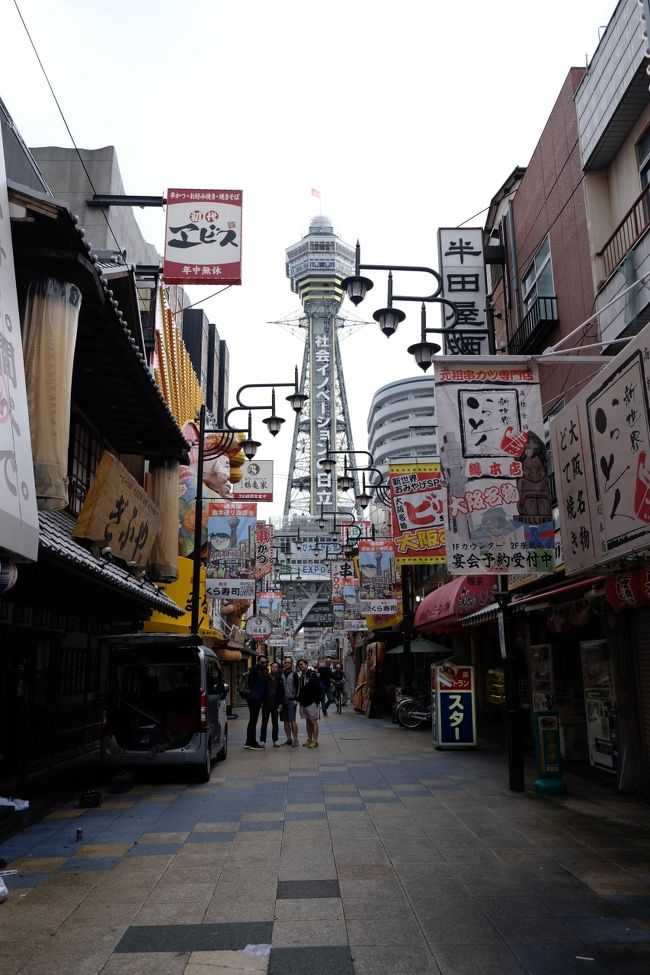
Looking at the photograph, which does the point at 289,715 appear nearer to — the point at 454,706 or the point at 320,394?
the point at 454,706

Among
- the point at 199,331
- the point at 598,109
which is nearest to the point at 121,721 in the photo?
the point at 598,109

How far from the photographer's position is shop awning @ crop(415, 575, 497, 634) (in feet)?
56.5

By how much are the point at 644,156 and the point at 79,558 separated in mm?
10470

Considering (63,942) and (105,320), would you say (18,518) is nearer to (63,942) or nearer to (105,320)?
(63,942)

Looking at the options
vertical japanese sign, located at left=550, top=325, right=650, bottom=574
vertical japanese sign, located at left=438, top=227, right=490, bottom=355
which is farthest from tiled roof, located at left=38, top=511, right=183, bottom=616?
vertical japanese sign, located at left=438, top=227, right=490, bottom=355

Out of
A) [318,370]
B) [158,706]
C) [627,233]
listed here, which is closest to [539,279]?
[627,233]

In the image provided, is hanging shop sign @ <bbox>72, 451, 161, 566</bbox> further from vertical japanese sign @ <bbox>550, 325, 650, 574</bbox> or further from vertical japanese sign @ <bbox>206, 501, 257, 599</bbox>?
vertical japanese sign @ <bbox>206, 501, 257, 599</bbox>

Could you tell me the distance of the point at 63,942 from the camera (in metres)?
5.28

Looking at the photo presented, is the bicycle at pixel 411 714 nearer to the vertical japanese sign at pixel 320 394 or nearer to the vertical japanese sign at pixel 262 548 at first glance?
the vertical japanese sign at pixel 262 548

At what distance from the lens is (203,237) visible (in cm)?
1529

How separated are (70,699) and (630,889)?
41.6 feet

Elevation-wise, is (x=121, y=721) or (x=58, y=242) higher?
(x=58, y=242)

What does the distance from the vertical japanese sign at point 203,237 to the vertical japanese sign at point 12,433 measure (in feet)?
28.8

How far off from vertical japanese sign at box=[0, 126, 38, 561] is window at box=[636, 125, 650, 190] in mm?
9716
